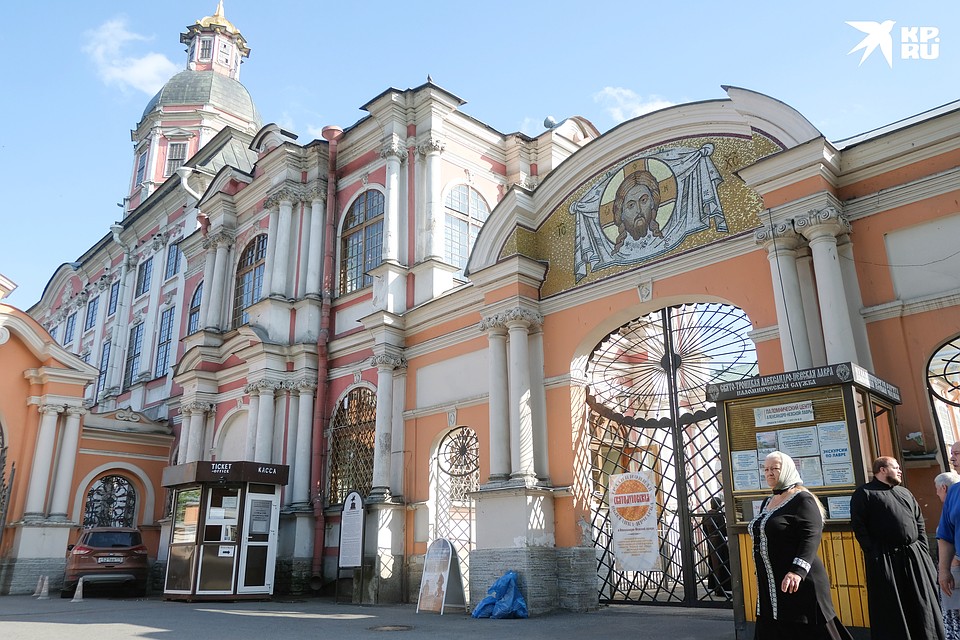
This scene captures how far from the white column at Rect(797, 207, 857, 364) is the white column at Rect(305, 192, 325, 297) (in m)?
11.0

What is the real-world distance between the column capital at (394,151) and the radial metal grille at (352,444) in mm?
4890

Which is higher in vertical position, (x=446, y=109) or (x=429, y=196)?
(x=446, y=109)

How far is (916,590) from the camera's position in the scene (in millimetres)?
5211

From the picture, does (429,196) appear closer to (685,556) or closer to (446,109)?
(446,109)

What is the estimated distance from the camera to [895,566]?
529cm

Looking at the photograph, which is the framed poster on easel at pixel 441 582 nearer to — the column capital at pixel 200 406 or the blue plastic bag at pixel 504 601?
the blue plastic bag at pixel 504 601

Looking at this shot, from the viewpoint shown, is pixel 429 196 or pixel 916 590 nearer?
pixel 916 590

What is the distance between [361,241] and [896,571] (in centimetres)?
1349

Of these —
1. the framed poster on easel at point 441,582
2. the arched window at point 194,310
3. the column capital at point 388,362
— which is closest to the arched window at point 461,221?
the column capital at point 388,362

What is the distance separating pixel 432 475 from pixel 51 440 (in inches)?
373

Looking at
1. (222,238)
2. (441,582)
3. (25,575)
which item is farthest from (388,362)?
(25,575)

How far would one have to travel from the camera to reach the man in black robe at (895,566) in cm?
520

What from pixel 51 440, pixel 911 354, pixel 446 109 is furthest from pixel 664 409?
pixel 51 440

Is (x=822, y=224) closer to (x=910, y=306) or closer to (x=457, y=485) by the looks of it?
(x=910, y=306)
